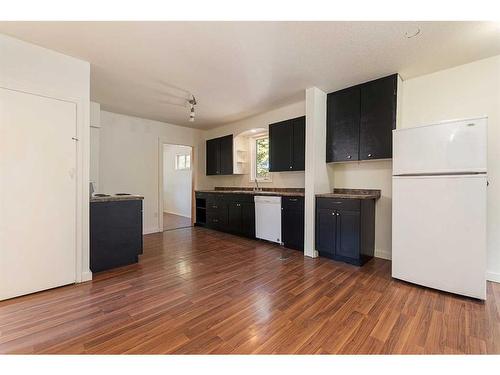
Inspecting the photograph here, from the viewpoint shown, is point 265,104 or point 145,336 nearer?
point 145,336

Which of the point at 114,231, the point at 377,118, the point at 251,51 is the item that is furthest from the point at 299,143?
the point at 114,231

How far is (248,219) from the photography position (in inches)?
172

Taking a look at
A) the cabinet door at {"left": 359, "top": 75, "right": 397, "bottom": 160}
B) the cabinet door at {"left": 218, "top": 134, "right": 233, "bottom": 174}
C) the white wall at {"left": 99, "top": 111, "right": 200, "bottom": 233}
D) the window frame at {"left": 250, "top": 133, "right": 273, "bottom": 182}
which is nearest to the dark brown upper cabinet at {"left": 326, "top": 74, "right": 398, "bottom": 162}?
the cabinet door at {"left": 359, "top": 75, "right": 397, "bottom": 160}

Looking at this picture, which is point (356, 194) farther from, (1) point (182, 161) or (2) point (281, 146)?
(1) point (182, 161)

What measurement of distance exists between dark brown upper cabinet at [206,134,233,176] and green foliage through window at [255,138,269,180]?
612 millimetres

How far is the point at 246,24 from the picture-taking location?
188 cm

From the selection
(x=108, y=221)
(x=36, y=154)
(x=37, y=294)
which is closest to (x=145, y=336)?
(x=37, y=294)

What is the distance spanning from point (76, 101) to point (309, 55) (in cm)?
254

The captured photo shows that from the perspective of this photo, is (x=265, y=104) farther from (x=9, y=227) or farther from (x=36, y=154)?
(x=9, y=227)

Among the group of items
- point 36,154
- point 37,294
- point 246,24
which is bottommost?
point 37,294

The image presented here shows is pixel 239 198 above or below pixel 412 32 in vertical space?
below

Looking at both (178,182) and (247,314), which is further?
(178,182)

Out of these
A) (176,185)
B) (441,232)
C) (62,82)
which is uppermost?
(62,82)

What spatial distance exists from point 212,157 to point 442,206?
15.5 ft
